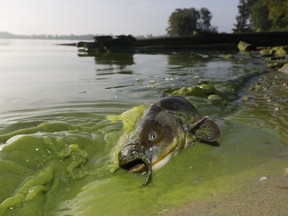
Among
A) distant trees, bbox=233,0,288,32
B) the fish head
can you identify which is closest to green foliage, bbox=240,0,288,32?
distant trees, bbox=233,0,288,32

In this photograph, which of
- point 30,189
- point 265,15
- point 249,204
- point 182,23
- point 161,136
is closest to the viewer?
point 249,204

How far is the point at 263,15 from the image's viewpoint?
6334 centimetres

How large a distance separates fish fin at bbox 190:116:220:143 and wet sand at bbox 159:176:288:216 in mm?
1270

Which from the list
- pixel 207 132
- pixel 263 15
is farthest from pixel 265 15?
pixel 207 132

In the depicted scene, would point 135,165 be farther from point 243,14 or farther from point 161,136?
point 243,14

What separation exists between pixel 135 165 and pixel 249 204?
1.40 m

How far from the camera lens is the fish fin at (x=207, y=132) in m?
4.34

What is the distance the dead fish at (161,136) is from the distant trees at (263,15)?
42.4 meters

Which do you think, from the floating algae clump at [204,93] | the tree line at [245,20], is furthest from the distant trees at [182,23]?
the floating algae clump at [204,93]

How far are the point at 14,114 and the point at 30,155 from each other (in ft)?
10.7

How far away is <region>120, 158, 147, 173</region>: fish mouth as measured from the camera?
12.2ft

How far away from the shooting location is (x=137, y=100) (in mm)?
8039

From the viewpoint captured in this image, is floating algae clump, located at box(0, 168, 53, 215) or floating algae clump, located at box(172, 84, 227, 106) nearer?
floating algae clump, located at box(0, 168, 53, 215)

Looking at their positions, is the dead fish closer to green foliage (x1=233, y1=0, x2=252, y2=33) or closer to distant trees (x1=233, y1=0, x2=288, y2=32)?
distant trees (x1=233, y1=0, x2=288, y2=32)
